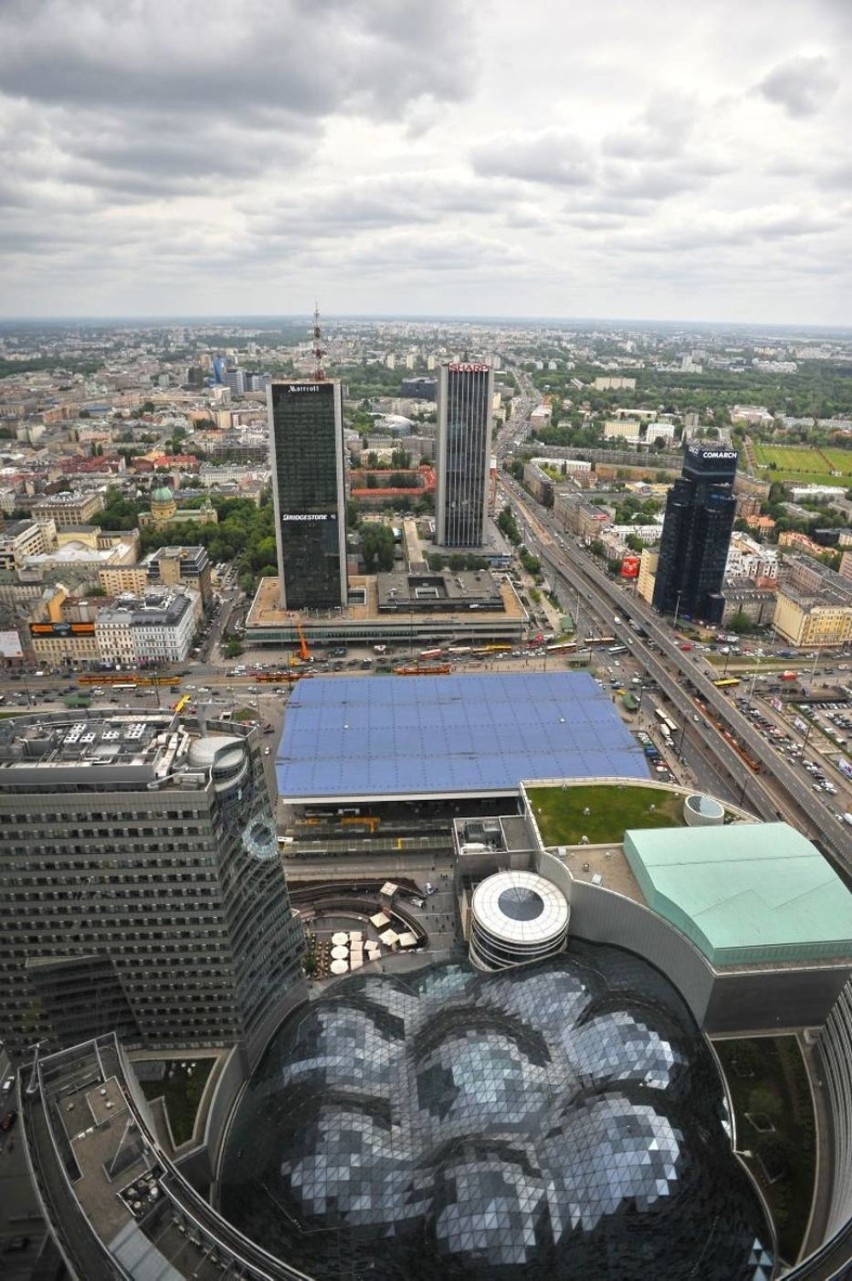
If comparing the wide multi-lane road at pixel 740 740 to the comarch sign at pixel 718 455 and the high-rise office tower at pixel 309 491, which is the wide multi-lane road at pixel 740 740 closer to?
the comarch sign at pixel 718 455

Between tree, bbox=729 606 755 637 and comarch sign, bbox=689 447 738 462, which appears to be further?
tree, bbox=729 606 755 637

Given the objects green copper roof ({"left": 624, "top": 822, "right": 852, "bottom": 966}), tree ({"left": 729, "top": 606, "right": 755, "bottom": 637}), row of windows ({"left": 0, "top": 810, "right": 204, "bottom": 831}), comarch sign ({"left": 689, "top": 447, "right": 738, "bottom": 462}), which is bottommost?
tree ({"left": 729, "top": 606, "right": 755, "bottom": 637})

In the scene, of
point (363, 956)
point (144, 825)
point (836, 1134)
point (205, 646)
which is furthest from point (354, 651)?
point (836, 1134)

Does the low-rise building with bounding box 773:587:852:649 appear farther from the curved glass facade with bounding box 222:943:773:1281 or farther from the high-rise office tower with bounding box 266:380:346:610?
the curved glass facade with bounding box 222:943:773:1281

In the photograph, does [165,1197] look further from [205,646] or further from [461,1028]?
[205,646]

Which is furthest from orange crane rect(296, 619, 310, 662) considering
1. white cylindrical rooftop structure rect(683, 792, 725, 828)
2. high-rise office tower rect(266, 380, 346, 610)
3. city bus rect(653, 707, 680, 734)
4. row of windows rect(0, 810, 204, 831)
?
row of windows rect(0, 810, 204, 831)

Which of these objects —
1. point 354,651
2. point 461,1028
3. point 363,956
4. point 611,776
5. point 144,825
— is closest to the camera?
point 144,825

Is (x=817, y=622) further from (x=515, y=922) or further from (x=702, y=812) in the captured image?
(x=515, y=922)
